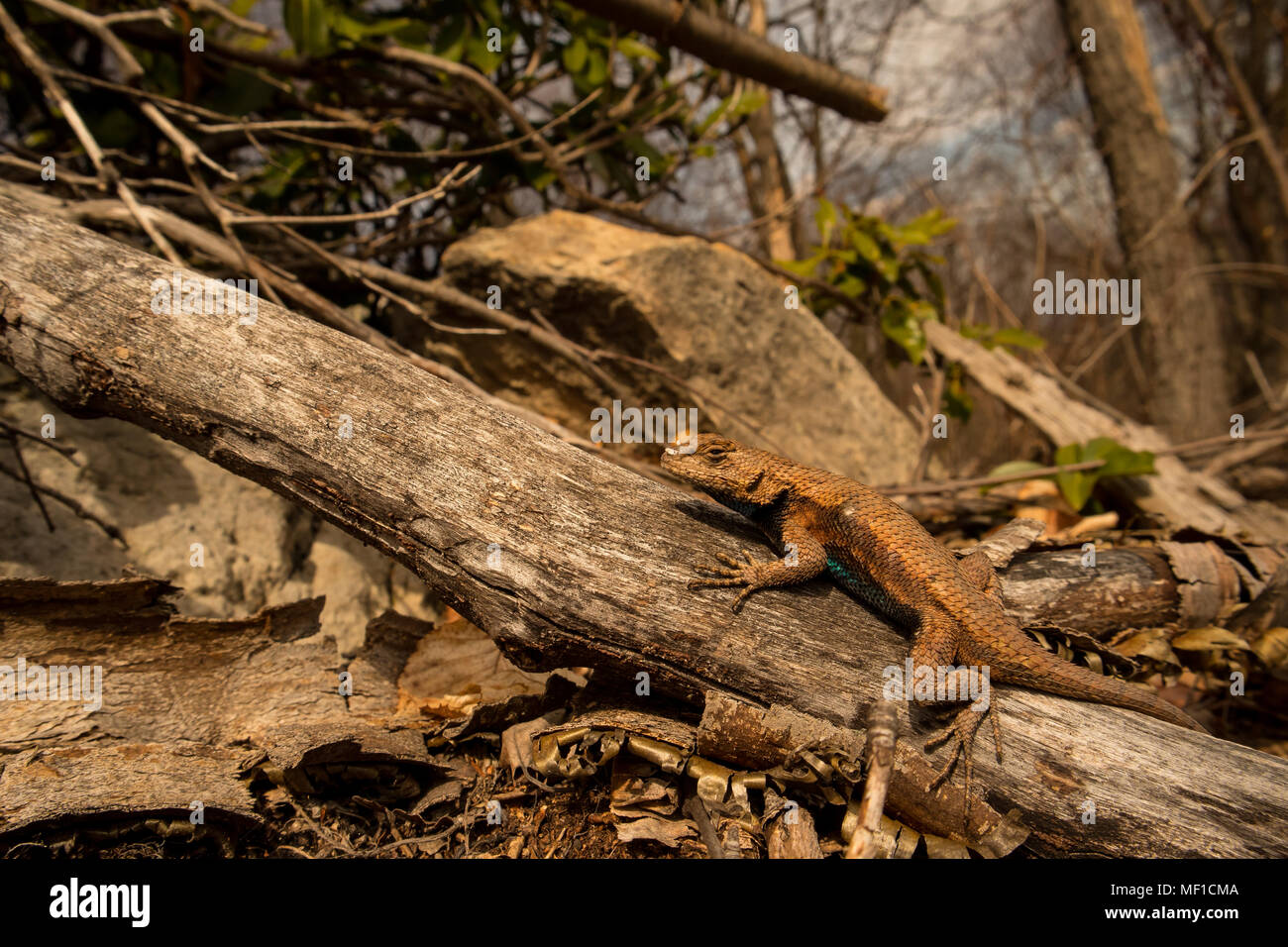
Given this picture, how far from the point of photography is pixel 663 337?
479cm

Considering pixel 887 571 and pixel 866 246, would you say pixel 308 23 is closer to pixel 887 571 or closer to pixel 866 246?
pixel 866 246

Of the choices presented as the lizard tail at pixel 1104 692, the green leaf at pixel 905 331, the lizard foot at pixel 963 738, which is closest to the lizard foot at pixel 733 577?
the lizard foot at pixel 963 738

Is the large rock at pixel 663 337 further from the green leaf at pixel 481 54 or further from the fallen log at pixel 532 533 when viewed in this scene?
the fallen log at pixel 532 533

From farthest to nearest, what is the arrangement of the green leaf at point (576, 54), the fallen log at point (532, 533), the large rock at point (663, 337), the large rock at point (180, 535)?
1. the green leaf at point (576, 54)
2. the large rock at point (663, 337)
3. the large rock at point (180, 535)
4. the fallen log at point (532, 533)

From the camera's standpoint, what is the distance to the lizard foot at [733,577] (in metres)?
2.58

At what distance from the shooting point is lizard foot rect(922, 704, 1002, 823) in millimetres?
2352

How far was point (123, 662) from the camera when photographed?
2758 mm

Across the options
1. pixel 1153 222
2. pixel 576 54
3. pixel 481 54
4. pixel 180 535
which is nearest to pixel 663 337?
pixel 576 54

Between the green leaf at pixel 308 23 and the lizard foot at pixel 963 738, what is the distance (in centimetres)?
490

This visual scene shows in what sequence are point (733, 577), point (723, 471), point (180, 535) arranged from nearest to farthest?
point (733, 577) → point (723, 471) → point (180, 535)

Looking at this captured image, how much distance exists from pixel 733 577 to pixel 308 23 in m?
4.19

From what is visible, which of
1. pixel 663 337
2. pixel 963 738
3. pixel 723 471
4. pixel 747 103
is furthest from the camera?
pixel 747 103
